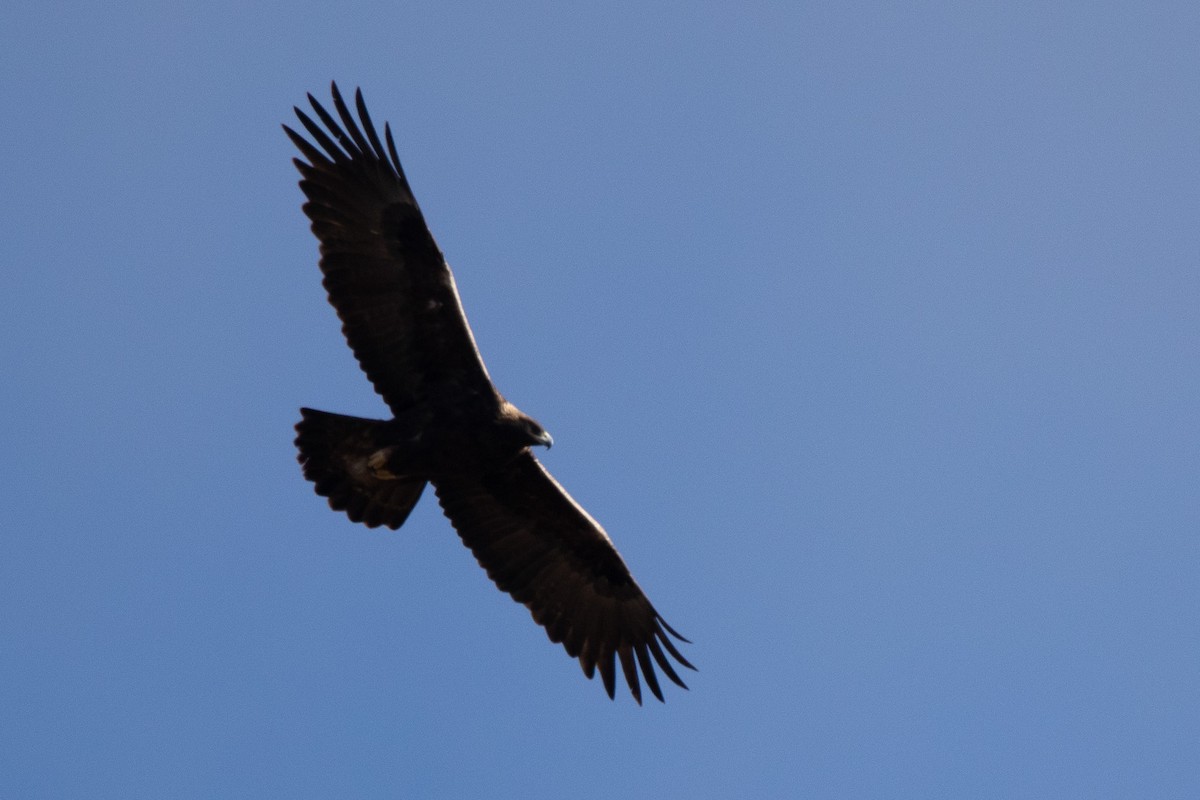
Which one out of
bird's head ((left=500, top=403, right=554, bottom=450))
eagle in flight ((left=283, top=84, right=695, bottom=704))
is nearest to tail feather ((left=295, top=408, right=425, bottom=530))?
eagle in flight ((left=283, top=84, right=695, bottom=704))

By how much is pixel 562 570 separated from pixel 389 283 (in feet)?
9.70

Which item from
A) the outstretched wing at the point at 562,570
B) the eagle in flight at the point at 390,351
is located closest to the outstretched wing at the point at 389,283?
the eagle in flight at the point at 390,351

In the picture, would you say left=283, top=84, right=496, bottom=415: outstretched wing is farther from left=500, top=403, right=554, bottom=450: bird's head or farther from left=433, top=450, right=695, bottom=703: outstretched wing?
left=433, top=450, right=695, bottom=703: outstretched wing

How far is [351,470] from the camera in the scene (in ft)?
42.5

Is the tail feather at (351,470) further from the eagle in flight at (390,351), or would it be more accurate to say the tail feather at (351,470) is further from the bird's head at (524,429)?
the bird's head at (524,429)

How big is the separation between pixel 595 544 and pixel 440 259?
2842mm

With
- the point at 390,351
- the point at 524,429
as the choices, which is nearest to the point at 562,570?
the point at 524,429

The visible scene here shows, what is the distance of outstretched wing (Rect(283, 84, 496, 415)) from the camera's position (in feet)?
41.7

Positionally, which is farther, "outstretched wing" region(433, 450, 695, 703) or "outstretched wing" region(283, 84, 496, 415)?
"outstretched wing" region(433, 450, 695, 703)

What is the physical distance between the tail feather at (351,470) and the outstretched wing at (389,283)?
37 centimetres

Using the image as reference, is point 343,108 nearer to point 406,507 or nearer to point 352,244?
point 352,244

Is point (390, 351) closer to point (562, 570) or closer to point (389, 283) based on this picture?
point (389, 283)

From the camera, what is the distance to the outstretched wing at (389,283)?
1270 centimetres

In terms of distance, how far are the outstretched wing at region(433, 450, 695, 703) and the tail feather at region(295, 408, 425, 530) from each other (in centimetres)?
55
